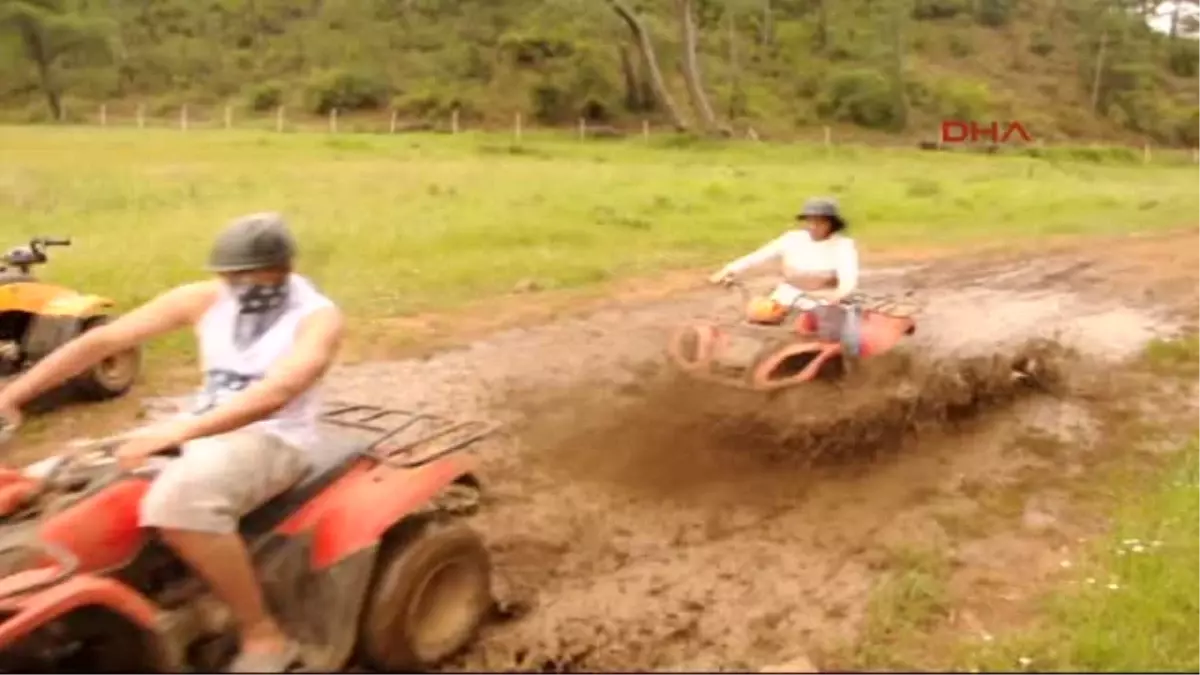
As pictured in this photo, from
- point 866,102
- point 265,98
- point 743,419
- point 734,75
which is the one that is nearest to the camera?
point 743,419

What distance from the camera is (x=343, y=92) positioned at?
132 ft

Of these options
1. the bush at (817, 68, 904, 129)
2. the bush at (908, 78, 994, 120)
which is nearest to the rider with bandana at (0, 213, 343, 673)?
the bush at (817, 68, 904, 129)

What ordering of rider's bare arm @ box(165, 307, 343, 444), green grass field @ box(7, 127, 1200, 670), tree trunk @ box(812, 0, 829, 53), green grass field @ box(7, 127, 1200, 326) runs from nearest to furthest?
rider's bare arm @ box(165, 307, 343, 444) → green grass field @ box(7, 127, 1200, 670) → green grass field @ box(7, 127, 1200, 326) → tree trunk @ box(812, 0, 829, 53)

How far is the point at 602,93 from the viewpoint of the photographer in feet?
133

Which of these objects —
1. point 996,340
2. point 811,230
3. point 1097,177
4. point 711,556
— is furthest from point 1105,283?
point 1097,177

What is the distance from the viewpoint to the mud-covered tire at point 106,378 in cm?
841

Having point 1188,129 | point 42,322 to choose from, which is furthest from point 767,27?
point 42,322

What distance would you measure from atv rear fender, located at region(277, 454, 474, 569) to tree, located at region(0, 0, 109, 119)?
38.7 metres

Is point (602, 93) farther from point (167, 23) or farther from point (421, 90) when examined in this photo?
point (167, 23)

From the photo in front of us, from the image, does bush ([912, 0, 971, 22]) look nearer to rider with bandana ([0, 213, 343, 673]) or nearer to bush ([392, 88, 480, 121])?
bush ([392, 88, 480, 121])

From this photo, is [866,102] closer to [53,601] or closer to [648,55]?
[648,55]

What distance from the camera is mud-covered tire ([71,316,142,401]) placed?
841cm

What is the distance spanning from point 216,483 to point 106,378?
4.86 meters

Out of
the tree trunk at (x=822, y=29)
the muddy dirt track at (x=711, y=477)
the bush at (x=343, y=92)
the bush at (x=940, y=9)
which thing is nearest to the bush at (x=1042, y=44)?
the bush at (x=940, y=9)
